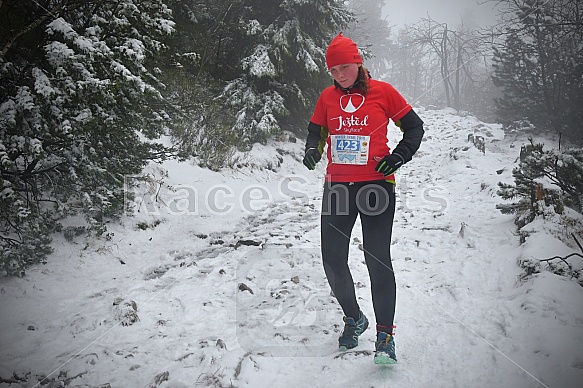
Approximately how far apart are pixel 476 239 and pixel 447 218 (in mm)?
1245

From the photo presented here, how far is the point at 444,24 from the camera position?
3400cm

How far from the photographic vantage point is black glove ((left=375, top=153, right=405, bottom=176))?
2270mm

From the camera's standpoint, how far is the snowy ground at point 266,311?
225cm

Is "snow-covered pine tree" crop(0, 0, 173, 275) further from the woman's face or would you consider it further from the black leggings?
the black leggings

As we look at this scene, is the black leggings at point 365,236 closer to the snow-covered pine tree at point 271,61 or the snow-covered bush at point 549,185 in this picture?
the snow-covered bush at point 549,185

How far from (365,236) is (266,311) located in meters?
1.31

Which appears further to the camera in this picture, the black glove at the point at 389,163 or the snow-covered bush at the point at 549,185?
the snow-covered bush at the point at 549,185

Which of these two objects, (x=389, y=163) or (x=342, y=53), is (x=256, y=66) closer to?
(x=342, y=53)

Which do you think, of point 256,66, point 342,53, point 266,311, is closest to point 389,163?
point 342,53

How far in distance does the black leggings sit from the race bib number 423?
0.62 ft

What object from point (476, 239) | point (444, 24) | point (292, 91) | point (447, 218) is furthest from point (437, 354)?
point (444, 24)

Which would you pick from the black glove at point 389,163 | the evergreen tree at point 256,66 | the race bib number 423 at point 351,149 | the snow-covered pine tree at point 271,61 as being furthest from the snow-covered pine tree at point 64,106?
the snow-covered pine tree at point 271,61

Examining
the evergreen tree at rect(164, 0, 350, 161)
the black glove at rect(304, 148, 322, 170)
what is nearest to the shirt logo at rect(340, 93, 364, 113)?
the black glove at rect(304, 148, 322, 170)

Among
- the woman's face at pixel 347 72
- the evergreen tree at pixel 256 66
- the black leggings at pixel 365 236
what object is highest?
the evergreen tree at pixel 256 66
